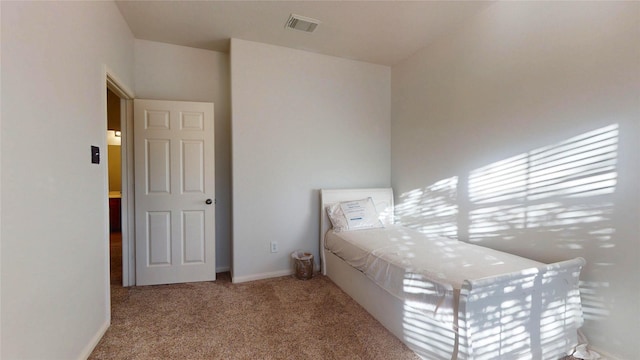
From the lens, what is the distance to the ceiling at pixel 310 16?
7.73 feet

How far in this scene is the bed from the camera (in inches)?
58.4

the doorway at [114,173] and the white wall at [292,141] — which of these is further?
the doorway at [114,173]

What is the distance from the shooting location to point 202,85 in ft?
10.5

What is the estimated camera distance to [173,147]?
293 cm

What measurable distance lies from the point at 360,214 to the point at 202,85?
237 cm

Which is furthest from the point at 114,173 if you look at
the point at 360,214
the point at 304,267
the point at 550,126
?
the point at 550,126

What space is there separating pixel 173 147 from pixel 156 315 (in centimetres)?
163

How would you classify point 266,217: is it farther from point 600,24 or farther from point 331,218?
point 600,24

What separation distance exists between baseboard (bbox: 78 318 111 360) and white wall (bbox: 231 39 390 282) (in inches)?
45.0

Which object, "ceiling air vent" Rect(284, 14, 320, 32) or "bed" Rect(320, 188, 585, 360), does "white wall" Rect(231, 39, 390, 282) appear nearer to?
"ceiling air vent" Rect(284, 14, 320, 32)

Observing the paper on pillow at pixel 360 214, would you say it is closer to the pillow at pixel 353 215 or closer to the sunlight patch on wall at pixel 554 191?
the pillow at pixel 353 215

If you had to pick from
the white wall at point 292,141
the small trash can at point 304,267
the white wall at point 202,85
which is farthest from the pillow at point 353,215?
the white wall at point 202,85

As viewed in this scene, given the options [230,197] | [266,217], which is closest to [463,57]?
[266,217]

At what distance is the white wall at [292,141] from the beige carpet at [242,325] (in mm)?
491
